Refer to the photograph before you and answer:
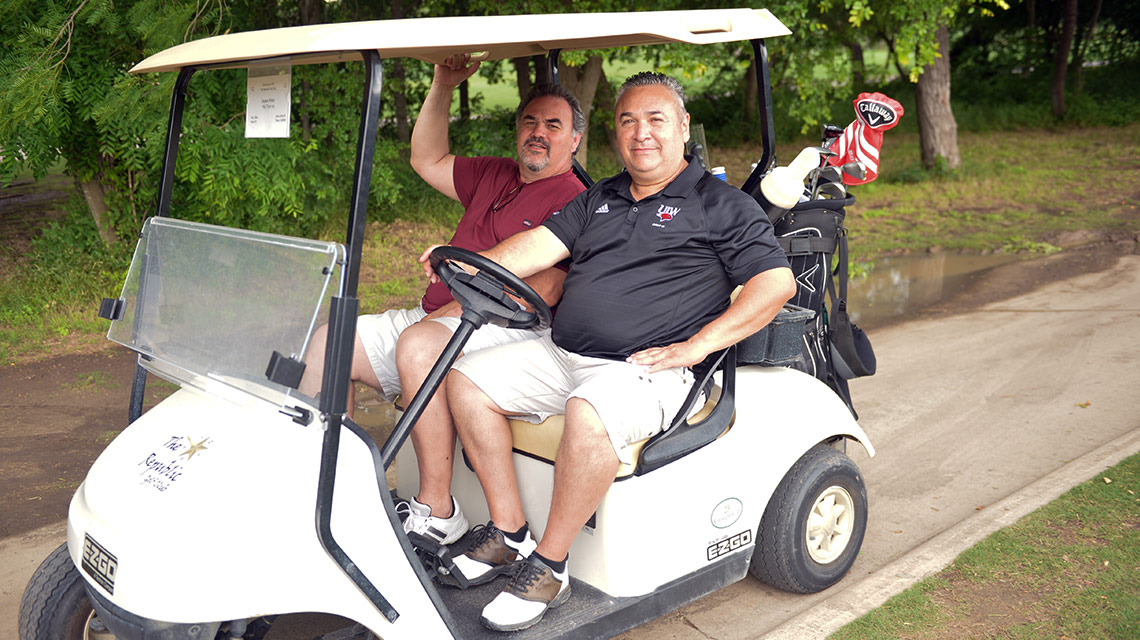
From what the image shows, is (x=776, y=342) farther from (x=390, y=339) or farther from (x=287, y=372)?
(x=287, y=372)

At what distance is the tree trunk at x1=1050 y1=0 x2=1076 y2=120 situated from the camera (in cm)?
1487

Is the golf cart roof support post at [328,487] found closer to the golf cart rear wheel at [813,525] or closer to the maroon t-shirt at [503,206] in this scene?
the maroon t-shirt at [503,206]

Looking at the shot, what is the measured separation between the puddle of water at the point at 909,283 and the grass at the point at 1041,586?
3034 mm

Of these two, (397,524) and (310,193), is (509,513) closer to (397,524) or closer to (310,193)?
(397,524)

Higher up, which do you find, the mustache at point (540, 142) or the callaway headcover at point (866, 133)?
the callaway headcover at point (866, 133)

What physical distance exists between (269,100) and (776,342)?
5.33ft

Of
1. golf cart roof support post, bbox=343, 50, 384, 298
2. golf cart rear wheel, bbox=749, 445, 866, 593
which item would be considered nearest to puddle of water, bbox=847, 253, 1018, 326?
golf cart rear wheel, bbox=749, 445, 866, 593

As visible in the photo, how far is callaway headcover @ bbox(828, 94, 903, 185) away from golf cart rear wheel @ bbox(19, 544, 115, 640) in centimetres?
278

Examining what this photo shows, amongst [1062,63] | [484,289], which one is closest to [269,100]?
[484,289]

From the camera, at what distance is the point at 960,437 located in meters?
4.23

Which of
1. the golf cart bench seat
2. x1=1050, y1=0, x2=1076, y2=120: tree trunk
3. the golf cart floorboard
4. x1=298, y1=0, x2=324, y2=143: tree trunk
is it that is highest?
x1=1050, y1=0, x2=1076, y2=120: tree trunk

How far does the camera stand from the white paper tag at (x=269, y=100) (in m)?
2.25

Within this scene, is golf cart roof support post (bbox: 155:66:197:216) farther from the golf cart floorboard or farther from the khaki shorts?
the golf cart floorboard

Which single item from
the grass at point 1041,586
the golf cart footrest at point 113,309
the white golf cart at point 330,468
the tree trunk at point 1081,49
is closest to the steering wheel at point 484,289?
the white golf cart at point 330,468
